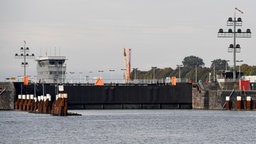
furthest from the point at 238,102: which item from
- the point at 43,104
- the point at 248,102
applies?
the point at 43,104

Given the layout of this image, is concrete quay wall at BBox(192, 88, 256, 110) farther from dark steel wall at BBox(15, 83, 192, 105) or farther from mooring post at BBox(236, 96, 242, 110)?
dark steel wall at BBox(15, 83, 192, 105)

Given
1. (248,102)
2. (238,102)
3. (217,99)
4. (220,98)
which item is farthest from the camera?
(217,99)

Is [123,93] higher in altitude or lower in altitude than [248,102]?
higher

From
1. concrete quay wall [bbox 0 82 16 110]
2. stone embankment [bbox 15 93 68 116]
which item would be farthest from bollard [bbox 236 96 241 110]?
concrete quay wall [bbox 0 82 16 110]

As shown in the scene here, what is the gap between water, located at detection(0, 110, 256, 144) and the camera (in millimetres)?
119500

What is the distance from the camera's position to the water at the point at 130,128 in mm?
119500

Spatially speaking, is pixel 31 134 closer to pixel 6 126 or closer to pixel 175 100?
pixel 6 126

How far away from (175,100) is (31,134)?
71.0 m

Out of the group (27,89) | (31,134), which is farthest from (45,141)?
(27,89)

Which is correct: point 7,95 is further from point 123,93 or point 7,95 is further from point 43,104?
point 123,93

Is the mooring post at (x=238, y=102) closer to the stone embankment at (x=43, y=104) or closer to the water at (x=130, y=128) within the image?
the water at (x=130, y=128)

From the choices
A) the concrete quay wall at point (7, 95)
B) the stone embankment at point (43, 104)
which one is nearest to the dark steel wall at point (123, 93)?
the concrete quay wall at point (7, 95)

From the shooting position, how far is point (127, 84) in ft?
655

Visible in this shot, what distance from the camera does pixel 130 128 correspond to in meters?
138
